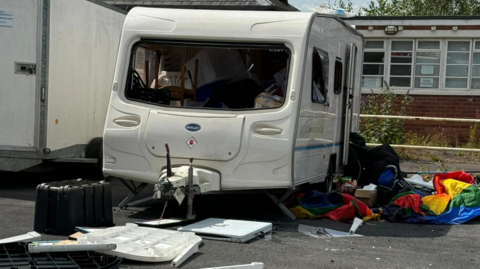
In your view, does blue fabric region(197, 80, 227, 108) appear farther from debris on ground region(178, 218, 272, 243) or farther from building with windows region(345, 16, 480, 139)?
building with windows region(345, 16, 480, 139)

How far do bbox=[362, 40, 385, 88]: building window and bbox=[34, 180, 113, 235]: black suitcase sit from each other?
1356 cm

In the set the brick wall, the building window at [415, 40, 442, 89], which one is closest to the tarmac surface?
the brick wall

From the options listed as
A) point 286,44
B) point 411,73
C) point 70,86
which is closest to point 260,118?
point 286,44

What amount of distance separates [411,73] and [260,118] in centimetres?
1243

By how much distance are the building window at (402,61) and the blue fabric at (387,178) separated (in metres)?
9.26

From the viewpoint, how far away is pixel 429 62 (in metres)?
19.1

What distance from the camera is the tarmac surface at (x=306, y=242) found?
6215 mm

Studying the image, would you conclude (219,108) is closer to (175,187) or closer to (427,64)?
(175,187)

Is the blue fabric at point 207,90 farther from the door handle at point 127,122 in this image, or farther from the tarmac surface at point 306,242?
the tarmac surface at point 306,242

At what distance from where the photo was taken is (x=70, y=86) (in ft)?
33.6

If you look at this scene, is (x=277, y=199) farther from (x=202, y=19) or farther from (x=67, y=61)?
(x=67, y=61)

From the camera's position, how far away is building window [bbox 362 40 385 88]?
63.9 feet

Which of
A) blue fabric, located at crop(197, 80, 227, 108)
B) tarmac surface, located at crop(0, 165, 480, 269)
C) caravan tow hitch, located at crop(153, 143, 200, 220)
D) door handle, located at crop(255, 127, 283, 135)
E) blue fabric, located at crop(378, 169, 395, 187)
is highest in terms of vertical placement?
blue fabric, located at crop(197, 80, 227, 108)

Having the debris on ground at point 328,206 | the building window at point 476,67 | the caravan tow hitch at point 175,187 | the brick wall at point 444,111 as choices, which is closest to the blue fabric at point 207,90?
the caravan tow hitch at point 175,187
